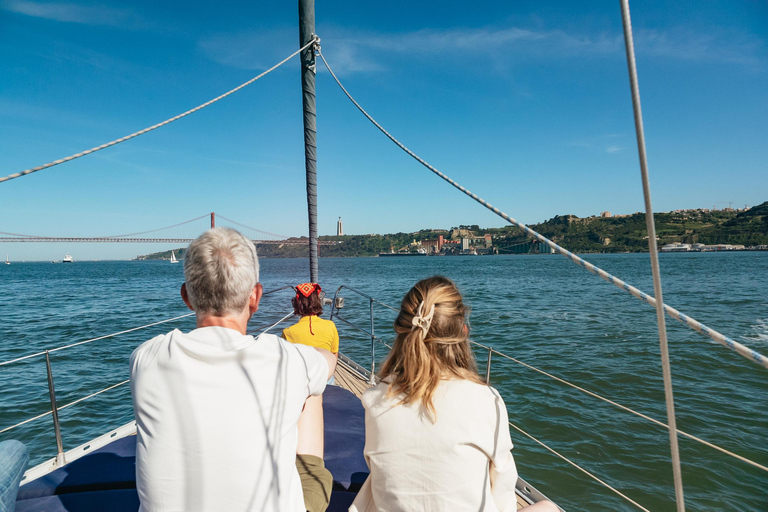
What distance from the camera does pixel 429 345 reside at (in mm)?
1059

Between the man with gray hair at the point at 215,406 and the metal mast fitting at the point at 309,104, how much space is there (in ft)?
8.96

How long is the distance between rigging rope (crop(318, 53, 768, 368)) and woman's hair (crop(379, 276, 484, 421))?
0.41 metres

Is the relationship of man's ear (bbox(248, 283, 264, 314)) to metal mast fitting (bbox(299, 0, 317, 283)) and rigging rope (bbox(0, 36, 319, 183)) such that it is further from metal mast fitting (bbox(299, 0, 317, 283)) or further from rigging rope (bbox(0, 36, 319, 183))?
metal mast fitting (bbox(299, 0, 317, 283))

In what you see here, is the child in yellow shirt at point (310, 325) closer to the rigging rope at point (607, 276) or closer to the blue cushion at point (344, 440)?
the blue cushion at point (344, 440)

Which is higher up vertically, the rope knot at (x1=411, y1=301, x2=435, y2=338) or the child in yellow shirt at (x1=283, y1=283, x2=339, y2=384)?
the rope knot at (x1=411, y1=301, x2=435, y2=338)

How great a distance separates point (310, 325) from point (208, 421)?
67.4 inches

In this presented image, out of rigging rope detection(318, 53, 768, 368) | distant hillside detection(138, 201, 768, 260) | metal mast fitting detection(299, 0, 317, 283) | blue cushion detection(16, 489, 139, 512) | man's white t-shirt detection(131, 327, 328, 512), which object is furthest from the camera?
distant hillside detection(138, 201, 768, 260)

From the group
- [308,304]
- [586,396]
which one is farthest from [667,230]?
[308,304]

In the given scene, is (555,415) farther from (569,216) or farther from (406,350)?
(569,216)

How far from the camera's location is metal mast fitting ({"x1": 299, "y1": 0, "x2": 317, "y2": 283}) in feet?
→ 10.6

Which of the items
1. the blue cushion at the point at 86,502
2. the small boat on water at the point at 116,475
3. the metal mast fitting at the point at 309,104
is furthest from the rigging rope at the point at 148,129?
the blue cushion at the point at 86,502

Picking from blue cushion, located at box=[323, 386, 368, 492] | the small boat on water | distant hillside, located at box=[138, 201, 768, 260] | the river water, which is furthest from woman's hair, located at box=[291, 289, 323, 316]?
distant hillside, located at box=[138, 201, 768, 260]

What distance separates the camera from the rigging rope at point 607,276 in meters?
0.94

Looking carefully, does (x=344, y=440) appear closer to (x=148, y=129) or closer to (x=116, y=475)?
(x=116, y=475)
